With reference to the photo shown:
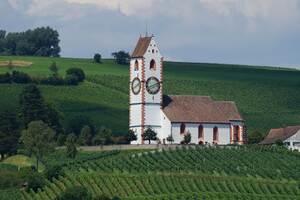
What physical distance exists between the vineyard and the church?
7.24 metres

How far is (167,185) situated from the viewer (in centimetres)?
14625

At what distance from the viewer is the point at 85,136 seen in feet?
582

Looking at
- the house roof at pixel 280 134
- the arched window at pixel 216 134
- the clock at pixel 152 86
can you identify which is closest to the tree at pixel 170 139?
the clock at pixel 152 86

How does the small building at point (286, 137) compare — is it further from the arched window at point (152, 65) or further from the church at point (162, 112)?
the arched window at point (152, 65)

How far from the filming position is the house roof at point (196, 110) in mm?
174250

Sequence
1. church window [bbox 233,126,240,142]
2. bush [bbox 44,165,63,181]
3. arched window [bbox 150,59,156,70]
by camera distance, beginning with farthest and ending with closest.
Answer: church window [bbox 233,126,240,142] < arched window [bbox 150,59,156,70] < bush [bbox 44,165,63,181]

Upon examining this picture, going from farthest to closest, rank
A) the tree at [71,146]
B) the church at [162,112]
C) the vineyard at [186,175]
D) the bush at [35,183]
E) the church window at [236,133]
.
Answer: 1. the church window at [236,133]
2. the church at [162,112]
3. the tree at [71,146]
4. the bush at [35,183]
5. the vineyard at [186,175]

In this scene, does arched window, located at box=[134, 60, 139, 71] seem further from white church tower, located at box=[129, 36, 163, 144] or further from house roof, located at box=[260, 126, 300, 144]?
house roof, located at box=[260, 126, 300, 144]

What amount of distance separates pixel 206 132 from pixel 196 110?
2708 mm

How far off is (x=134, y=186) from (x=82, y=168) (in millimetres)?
8436

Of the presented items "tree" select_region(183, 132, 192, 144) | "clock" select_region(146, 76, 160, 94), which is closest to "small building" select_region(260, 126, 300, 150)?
"tree" select_region(183, 132, 192, 144)

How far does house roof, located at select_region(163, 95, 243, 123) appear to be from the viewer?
174250mm

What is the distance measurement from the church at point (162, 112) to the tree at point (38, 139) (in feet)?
37.2

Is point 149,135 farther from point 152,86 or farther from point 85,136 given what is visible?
point 85,136
